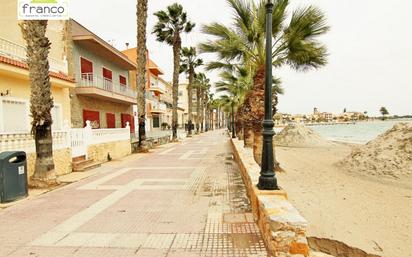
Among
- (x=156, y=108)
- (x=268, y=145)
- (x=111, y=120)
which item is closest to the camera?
(x=268, y=145)

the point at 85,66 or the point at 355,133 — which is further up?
the point at 85,66

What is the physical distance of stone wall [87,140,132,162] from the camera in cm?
1246

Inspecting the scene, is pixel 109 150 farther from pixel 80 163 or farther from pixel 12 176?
pixel 12 176

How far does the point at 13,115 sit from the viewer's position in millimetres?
11656

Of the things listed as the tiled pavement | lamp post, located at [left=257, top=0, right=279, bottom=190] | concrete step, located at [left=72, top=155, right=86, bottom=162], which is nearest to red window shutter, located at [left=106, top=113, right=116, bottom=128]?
concrete step, located at [left=72, top=155, right=86, bottom=162]

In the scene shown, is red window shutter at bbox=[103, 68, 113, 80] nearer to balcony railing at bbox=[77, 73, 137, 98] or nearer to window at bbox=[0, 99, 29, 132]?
balcony railing at bbox=[77, 73, 137, 98]

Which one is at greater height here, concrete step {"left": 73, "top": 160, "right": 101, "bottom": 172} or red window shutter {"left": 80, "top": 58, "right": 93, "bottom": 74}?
red window shutter {"left": 80, "top": 58, "right": 93, "bottom": 74}

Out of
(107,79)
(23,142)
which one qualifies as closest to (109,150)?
(23,142)

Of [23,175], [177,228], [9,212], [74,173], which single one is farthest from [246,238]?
[74,173]

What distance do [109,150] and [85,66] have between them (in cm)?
725

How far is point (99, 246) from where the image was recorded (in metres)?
4.10

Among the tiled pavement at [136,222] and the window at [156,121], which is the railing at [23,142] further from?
the window at [156,121]

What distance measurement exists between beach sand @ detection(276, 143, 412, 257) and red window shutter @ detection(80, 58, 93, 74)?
46.2 feet

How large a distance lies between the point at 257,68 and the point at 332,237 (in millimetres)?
6370
